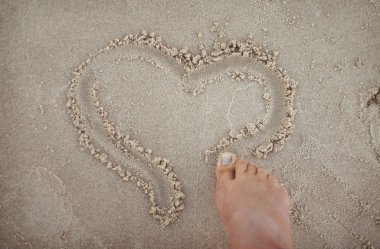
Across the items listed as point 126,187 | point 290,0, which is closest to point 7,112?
point 126,187

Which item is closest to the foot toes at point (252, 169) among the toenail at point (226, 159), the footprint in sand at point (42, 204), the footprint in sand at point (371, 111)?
the toenail at point (226, 159)

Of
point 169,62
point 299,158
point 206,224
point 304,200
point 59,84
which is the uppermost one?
point 169,62

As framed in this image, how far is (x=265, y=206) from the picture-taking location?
89.0 inches

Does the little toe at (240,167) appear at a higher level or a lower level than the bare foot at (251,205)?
higher

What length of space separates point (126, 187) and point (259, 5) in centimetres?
110

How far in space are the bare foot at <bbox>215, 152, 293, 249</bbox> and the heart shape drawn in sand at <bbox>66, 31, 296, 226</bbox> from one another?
0.11m

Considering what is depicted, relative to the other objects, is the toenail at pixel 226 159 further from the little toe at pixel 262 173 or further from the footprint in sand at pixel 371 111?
the footprint in sand at pixel 371 111

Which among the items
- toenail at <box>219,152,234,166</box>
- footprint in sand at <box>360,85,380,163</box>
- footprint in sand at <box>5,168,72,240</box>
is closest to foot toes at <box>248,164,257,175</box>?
toenail at <box>219,152,234,166</box>

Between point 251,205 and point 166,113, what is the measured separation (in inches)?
23.7

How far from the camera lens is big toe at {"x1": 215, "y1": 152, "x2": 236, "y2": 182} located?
2.31 meters

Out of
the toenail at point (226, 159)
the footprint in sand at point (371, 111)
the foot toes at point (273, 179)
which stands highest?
the footprint in sand at point (371, 111)

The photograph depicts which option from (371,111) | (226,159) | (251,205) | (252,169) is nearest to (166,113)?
(226,159)

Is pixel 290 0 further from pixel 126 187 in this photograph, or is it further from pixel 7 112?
pixel 7 112

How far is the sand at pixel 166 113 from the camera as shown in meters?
2.31
